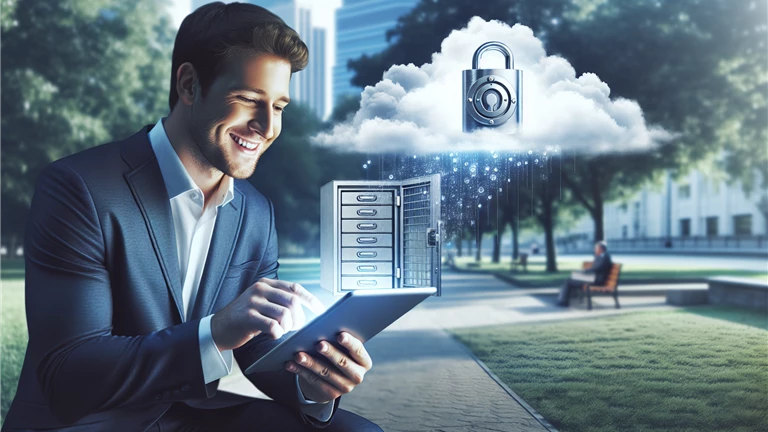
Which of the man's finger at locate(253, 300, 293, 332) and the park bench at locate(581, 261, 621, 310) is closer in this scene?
the man's finger at locate(253, 300, 293, 332)

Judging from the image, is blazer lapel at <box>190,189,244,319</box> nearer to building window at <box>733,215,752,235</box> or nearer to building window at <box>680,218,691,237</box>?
building window at <box>733,215,752,235</box>

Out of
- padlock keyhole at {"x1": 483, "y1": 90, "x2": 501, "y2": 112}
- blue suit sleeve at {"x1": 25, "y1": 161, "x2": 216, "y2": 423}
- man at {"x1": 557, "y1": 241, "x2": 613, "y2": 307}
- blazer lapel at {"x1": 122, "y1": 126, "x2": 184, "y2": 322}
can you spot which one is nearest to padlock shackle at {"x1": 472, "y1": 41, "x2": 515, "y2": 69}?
padlock keyhole at {"x1": 483, "y1": 90, "x2": 501, "y2": 112}

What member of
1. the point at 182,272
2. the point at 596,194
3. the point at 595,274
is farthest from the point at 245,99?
the point at 595,274

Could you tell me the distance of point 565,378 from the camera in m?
3.62

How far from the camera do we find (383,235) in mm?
2439

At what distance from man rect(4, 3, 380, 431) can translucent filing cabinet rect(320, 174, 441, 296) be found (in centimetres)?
33

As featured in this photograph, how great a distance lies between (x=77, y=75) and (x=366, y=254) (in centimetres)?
569

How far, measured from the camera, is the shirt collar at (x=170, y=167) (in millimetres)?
2021

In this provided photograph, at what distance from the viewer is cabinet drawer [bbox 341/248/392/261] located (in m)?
2.44

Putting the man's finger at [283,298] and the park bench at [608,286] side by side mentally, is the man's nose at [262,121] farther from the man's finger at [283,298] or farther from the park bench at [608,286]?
the park bench at [608,286]

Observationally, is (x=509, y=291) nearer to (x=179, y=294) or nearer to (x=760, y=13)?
(x=760, y=13)

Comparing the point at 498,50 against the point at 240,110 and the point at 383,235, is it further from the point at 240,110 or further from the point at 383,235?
the point at 240,110

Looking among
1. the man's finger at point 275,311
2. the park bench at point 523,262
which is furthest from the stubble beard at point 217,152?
the park bench at point 523,262

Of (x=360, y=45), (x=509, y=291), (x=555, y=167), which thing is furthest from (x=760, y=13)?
(x=509, y=291)
